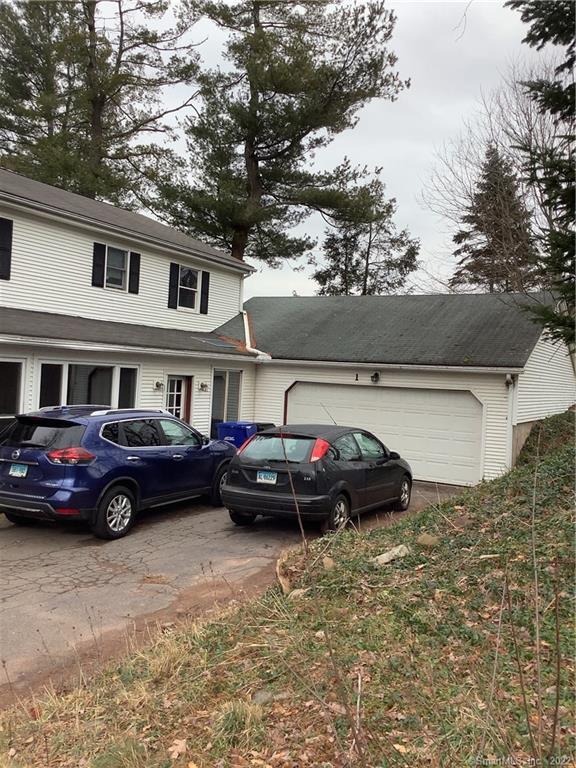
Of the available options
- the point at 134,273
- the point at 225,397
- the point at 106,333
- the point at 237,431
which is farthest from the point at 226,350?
the point at 106,333

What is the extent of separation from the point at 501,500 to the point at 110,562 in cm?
455

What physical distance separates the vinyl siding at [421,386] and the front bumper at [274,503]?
664cm

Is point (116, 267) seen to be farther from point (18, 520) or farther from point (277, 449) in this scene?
point (277, 449)

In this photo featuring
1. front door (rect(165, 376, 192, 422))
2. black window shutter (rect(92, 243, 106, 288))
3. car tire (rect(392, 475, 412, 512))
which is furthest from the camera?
front door (rect(165, 376, 192, 422))

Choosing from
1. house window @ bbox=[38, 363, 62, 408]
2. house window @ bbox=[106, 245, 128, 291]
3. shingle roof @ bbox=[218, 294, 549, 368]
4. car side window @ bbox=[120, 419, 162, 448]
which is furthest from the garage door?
house window @ bbox=[106, 245, 128, 291]

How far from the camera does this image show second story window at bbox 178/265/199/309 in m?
16.2

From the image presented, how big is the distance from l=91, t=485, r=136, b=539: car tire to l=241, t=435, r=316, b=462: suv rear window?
1.74m

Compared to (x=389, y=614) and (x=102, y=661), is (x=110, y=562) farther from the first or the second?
(x=389, y=614)

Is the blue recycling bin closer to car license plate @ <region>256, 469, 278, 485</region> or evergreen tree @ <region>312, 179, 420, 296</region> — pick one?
car license plate @ <region>256, 469, 278, 485</region>

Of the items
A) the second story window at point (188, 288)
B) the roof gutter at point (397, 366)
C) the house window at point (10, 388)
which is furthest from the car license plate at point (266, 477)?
the second story window at point (188, 288)

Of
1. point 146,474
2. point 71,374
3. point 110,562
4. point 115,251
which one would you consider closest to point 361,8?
point 115,251

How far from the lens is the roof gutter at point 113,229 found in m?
11.7

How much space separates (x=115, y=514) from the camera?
784 cm

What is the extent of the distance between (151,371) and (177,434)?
4.18 m
